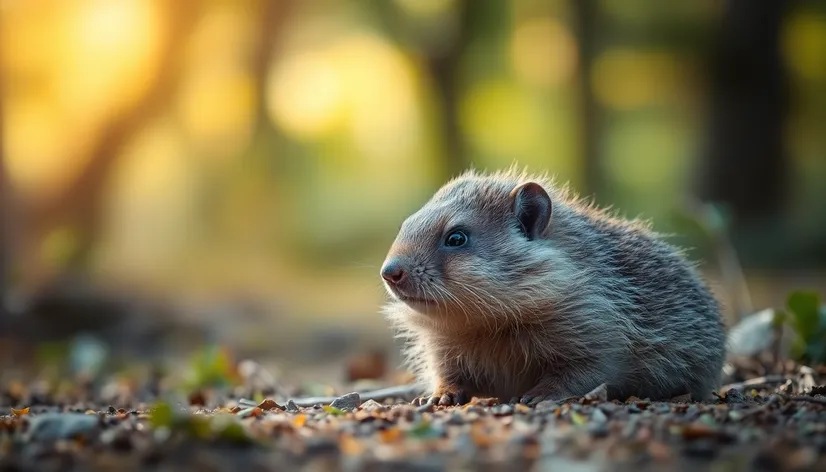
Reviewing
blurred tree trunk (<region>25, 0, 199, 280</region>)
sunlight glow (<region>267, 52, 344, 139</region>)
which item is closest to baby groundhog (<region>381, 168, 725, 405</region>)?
blurred tree trunk (<region>25, 0, 199, 280</region>)

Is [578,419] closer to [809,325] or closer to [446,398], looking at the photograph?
[446,398]

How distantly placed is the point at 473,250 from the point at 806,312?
2.73 metres

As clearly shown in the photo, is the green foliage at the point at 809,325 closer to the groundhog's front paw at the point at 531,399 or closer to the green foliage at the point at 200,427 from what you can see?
the groundhog's front paw at the point at 531,399

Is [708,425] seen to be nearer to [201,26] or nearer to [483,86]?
[201,26]

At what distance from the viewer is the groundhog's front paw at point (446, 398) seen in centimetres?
548

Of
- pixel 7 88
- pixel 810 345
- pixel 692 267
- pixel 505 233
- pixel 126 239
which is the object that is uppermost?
pixel 7 88

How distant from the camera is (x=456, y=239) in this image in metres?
5.52

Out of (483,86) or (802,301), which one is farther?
(483,86)

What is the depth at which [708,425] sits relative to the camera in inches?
158

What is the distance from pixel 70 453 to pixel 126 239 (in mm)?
19143

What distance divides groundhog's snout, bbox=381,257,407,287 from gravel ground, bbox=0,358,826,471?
2.54 ft

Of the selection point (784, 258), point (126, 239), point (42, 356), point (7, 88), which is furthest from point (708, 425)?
point (126, 239)

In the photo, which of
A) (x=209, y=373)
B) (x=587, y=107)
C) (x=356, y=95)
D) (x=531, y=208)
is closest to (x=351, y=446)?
(x=531, y=208)

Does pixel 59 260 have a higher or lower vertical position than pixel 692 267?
higher
